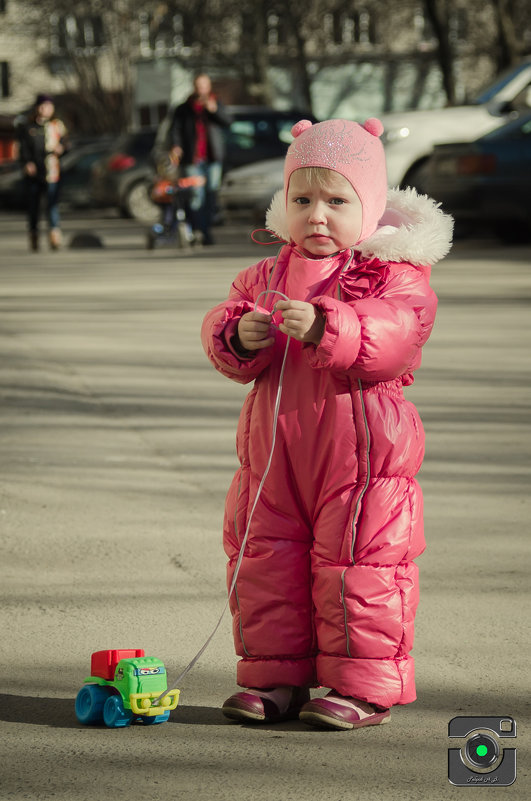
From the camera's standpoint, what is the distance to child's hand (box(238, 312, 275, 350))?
125 inches

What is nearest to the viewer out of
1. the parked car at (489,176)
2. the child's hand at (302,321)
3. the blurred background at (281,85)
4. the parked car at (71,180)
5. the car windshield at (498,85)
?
the child's hand at (302,321)

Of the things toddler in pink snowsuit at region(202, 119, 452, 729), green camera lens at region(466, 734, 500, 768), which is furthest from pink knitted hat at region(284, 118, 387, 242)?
green camera lens at region(466, 734, 500, 768)

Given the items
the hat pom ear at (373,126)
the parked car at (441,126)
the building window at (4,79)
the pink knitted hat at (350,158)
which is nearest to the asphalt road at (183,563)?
the pink knitted hat at (350,158)

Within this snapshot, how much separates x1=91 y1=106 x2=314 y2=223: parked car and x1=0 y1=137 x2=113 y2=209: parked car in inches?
85.1

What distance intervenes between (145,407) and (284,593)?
3.89 metres

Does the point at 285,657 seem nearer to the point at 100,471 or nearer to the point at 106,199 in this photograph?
the point at 100,471

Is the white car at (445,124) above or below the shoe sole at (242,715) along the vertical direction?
above

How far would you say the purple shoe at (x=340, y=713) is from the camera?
3172 mm

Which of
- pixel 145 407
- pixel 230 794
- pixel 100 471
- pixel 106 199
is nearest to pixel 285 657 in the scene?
pixel 230 794

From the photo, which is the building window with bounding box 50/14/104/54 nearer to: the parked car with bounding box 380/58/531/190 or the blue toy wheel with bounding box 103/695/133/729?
the parked car with bounding box 380/58/531/190

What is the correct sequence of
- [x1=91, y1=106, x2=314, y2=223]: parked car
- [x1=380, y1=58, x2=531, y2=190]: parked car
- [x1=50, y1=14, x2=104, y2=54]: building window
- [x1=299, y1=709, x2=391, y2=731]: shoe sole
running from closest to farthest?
[x1=299, y1=709, x2=391, y2=731]: shoe sole → [x1=380, y1=58, x2=531, y2=190]: parked car → [x1=91, y1=106, x2=314, y2=223]: parked car → [x1=50, y1=14, x2=104, y2=54]: building window

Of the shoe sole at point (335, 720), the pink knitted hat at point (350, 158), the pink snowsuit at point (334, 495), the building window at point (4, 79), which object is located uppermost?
the building window at point (4, 79)

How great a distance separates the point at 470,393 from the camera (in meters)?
7.27

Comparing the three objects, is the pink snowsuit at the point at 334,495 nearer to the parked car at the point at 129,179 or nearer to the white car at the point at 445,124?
the white car at the point at 445,124
